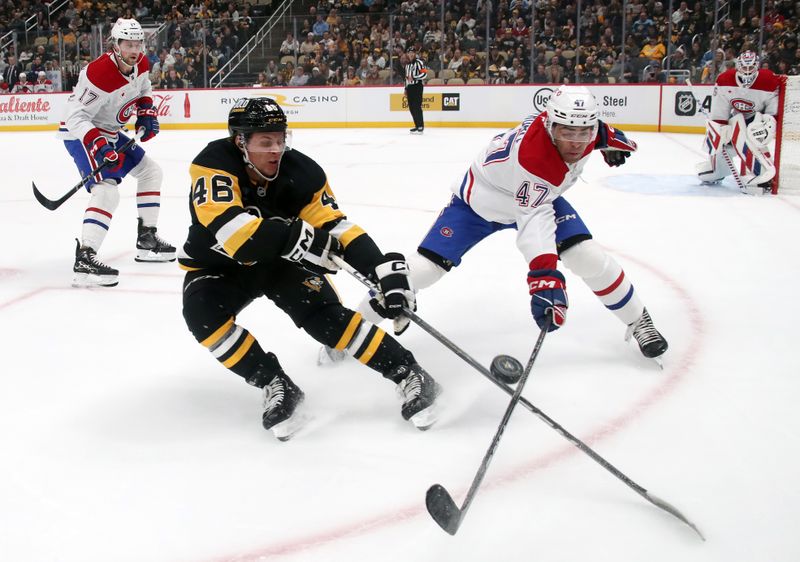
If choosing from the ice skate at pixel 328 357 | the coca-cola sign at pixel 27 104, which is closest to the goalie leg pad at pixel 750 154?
the ice skate at pixel 328 357

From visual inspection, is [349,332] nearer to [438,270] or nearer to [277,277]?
[277,277]

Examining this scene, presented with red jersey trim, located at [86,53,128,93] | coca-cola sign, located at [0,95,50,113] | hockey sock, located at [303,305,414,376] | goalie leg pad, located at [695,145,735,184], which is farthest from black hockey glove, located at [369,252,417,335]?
coca-cola sign, located at [0,95,50,113]

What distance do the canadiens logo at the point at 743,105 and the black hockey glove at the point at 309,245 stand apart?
16.8 ft

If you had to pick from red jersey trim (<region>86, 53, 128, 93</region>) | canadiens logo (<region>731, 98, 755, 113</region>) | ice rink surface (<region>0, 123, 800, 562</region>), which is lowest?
ice rink surface (<region>0, 123, 800, 562</region>)

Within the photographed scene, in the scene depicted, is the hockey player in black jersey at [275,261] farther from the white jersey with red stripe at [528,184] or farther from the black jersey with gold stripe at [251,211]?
the white jersey with red stripe at [528,184]

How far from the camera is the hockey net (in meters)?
6.11

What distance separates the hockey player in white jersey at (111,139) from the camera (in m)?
4.08

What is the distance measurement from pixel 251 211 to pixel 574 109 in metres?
1.07

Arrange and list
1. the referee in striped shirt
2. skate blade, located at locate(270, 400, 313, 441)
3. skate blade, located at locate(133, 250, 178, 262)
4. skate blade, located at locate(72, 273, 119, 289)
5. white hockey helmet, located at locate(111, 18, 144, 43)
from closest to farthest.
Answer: skate blade, located at locate(270, 400, 313, 441) < skate blade, located at locate(72, 273, 119, 289) < white hockey helmet, located at locate(111, 18, 144, 43) < skate blade, located at locate(133, 250, 178, 262) < the referee in striped shirt

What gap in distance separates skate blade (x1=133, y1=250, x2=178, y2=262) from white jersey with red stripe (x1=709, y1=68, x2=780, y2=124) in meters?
4.59

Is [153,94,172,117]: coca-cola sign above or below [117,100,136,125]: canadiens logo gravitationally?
below

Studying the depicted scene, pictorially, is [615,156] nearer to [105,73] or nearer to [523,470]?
[523,470]

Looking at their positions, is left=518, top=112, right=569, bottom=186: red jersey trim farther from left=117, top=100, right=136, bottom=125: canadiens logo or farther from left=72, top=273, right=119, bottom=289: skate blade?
left=117, top=100, right=136, bottom=125: canadiens logo

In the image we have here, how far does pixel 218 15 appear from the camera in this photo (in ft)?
50.9
